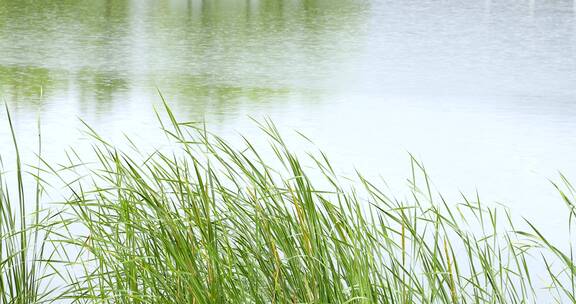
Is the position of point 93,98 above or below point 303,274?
below

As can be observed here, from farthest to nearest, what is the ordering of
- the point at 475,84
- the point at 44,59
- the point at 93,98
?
the point at 44,59 < the point at 475,84 < the point at 93,98

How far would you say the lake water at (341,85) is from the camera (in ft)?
20.5

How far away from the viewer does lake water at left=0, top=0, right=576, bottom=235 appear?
20.5 feet

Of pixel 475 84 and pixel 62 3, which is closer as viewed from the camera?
pixel 475 84

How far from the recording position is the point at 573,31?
47.7 ft

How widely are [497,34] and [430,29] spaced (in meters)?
1.15

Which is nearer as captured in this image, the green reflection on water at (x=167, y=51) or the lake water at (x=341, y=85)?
the lake water at (x=341, y=85)

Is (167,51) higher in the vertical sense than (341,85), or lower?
lower

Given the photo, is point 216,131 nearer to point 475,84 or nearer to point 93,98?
point 93,98

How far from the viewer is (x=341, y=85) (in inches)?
360

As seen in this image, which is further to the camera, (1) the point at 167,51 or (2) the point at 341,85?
(1) the point at 167,51

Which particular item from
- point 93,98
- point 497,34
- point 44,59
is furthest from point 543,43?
point 93,98

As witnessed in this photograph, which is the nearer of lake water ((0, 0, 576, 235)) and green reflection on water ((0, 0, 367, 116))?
lake water ((0, 0, 576, 235))

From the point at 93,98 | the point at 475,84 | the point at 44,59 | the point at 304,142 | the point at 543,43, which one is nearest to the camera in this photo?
the point at 304,142
